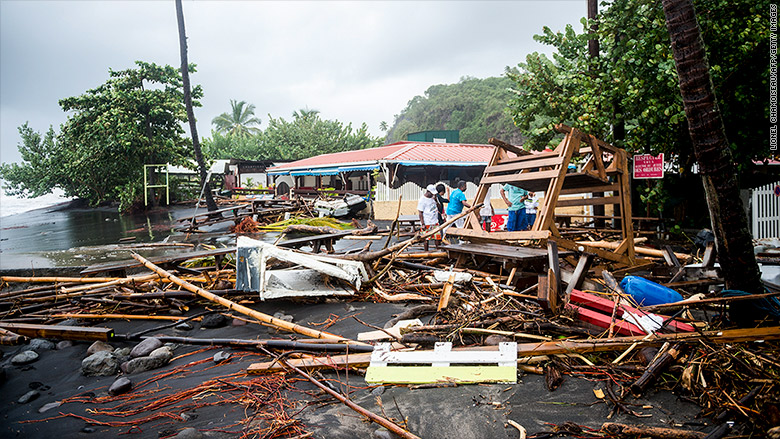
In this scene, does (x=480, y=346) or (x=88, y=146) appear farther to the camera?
(x=88, y=146)

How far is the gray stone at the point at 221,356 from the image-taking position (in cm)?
452

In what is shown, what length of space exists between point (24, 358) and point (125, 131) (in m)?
23.7

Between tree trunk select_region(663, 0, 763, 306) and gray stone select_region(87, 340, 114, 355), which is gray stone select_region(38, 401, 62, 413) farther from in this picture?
tree trunk select_region(663, 0, 763, 306)

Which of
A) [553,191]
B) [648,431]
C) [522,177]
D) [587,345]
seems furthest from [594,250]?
[648,431]

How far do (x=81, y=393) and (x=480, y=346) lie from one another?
393 centimetres

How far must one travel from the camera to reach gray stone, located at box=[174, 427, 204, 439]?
3066 millimetres

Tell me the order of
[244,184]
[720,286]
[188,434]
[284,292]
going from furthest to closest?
[244,184] < [284,292] < [720,286] < [188,434]

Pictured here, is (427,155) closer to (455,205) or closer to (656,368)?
(455,205)

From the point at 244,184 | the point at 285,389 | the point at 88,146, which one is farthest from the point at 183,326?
the point at 244,184

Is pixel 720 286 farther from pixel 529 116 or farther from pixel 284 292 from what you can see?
pixel 529 116

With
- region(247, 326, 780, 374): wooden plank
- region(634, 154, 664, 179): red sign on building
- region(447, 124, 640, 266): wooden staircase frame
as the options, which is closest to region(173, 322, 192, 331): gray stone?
region(247, 326, 780, 374): wooden plank

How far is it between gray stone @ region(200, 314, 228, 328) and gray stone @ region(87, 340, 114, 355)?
1.05 m

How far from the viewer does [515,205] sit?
1042cm

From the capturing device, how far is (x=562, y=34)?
1136 cm
